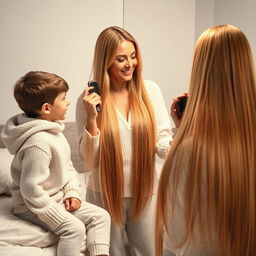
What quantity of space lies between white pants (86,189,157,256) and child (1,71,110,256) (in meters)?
0.17

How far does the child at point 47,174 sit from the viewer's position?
5.18 ft

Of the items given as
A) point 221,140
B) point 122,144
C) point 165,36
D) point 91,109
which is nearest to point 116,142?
point 122,144

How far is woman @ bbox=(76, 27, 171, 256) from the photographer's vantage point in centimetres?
182

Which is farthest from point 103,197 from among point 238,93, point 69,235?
point 238,93

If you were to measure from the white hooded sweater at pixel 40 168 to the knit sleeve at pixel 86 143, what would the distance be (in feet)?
0.32

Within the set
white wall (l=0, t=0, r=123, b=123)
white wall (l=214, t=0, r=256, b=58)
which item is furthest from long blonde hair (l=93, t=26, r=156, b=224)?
white wall (l=214, t=0, r=256, b=58)

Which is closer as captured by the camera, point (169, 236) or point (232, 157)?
point (232, 157)

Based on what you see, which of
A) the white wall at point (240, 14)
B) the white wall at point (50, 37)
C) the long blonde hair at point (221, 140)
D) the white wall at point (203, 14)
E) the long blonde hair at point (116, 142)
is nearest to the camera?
the long blonde hair at point (221, 140)

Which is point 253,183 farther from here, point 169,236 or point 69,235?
point 69,235

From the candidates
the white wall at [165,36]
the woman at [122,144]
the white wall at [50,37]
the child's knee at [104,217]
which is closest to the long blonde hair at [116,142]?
the woman at [122,144]

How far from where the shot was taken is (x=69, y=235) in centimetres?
159

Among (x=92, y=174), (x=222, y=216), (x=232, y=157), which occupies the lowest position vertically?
(x=92, y=174)

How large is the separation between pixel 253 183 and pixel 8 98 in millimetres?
1770

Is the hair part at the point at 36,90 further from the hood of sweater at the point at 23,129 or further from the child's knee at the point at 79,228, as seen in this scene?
the child's knee at the point at 79,228
